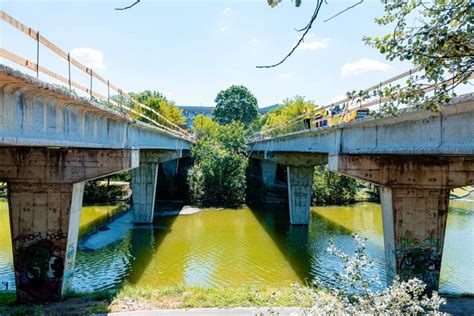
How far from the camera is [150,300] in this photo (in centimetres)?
1154

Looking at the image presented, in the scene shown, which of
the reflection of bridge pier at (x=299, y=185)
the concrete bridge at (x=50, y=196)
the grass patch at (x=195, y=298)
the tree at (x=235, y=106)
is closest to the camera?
the grass patch at (x=195, y=298)

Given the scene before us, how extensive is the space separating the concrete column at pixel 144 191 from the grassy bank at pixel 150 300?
15.4 meters

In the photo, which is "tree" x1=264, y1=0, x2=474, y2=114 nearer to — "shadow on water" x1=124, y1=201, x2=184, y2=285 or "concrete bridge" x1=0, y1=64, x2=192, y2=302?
"concrete bridge" x1=0, y1=64, x2=192, y2=302

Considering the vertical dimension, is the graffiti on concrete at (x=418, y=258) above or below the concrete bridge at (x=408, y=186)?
below

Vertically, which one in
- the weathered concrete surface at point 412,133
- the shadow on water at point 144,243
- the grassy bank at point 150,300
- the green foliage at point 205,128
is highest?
the green foliage at point 205,128

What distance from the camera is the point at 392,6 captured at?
14.2 feet

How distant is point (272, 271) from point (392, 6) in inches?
557

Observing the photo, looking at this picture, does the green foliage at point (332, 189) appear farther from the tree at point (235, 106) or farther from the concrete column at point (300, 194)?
the tree at point (235, 106)

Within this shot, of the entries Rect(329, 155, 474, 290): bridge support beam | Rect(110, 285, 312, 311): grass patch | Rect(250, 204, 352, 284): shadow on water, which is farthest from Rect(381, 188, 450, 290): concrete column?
Rect(250, 204, 352, 284): shadow on water

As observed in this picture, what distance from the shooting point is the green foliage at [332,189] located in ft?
131

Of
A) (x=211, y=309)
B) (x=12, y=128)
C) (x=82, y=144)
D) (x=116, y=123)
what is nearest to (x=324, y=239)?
(x=211, y=309)

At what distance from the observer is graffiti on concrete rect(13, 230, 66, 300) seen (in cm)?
1183

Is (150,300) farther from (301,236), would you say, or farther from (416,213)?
(301,236)

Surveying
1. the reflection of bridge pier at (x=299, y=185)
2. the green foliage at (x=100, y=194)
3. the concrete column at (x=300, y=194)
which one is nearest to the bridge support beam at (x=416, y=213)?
the reflection of bridge pier at (x=299, y=185)
